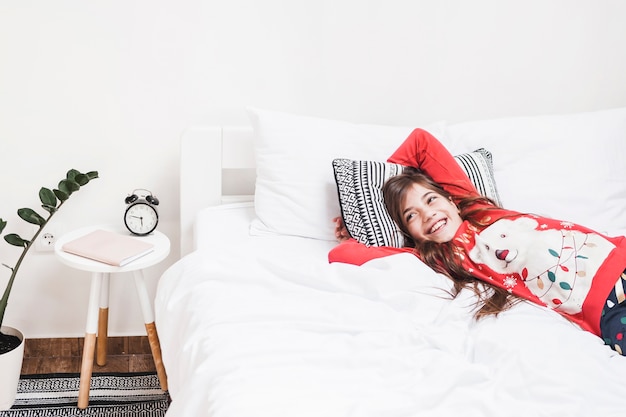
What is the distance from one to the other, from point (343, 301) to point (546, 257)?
0.47 metres

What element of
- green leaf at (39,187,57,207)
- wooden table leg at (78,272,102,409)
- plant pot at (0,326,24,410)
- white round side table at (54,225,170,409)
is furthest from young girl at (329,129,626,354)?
plant pot at (0,326,24,410)

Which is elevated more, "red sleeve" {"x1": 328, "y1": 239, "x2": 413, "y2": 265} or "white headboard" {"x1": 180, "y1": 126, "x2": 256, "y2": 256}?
"white headboard" {"x1": 180, "y1": 126, "x2": 256, "y2": 256}

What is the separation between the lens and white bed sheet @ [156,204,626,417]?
99 centimetres

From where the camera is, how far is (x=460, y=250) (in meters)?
1.51

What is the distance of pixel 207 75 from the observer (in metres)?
1.95

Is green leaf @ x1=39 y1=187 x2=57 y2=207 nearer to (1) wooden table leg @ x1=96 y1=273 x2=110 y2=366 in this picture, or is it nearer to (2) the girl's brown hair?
(1) wooden table leg @ x1=96 y1=273 x2=110 y2=366

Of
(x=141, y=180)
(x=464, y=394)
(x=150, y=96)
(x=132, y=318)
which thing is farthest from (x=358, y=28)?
(x=464, y=394)

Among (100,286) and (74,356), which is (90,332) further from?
(74,356)

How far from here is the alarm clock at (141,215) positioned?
1.85 m

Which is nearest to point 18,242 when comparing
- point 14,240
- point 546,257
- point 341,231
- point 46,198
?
point 14,240

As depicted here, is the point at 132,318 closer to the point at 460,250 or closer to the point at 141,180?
the point at 141,180

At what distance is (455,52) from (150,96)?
38.3 inches

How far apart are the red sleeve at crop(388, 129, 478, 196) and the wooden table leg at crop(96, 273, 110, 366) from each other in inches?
36.0

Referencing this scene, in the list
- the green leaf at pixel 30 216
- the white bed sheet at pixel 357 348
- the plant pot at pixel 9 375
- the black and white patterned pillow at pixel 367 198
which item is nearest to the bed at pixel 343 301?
the white bed sheet at pixel 357 348
